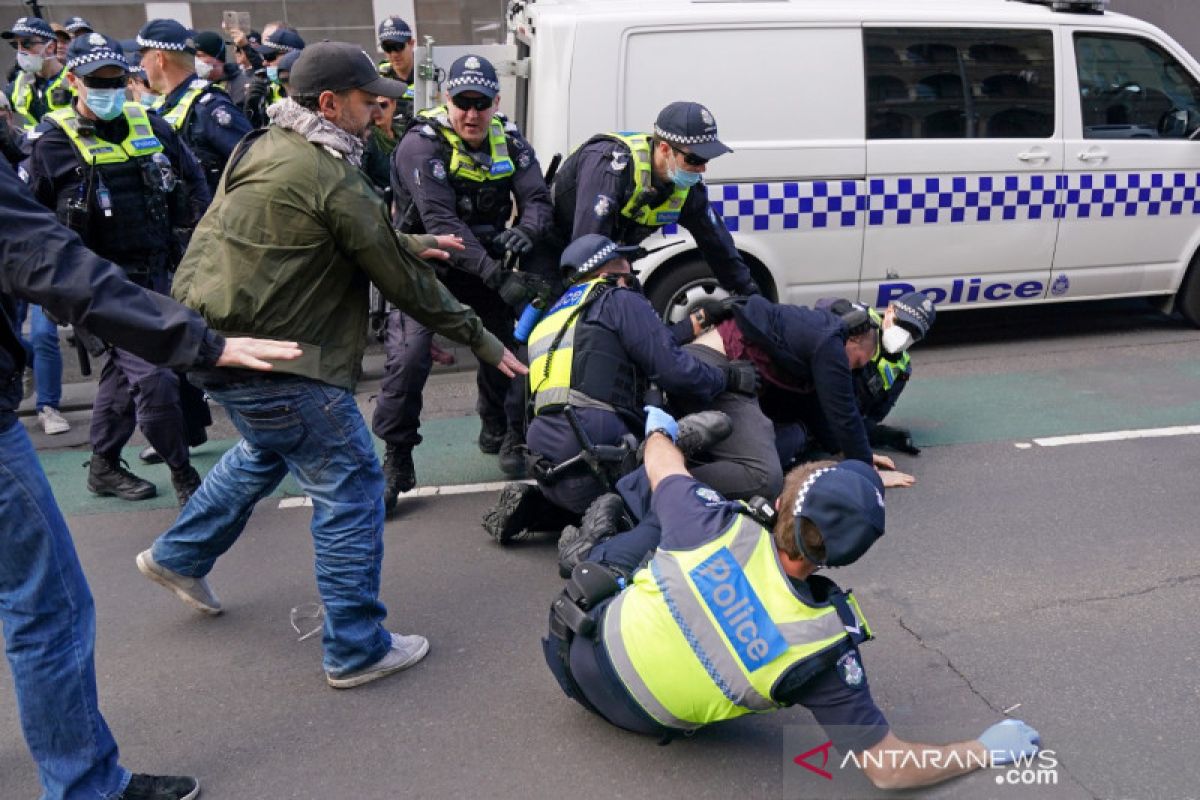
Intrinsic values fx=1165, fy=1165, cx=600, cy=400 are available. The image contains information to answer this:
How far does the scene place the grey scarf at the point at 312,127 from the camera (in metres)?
3.14

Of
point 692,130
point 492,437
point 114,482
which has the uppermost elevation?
point 692,130

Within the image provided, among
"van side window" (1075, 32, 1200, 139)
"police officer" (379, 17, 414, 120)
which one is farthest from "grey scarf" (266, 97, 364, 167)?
"van side window" (1075, 32, 1200, 139)

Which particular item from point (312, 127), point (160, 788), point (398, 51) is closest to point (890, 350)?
point (312, 127)

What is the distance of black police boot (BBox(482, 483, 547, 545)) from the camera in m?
4.40

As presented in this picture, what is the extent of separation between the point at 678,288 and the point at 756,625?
3844mm

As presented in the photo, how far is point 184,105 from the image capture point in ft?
22.1

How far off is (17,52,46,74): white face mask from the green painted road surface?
13.8 ft

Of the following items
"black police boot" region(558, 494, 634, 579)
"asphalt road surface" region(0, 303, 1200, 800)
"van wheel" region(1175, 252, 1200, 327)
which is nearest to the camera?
"asphalt road surface" region(0, 303, 1200, 800)

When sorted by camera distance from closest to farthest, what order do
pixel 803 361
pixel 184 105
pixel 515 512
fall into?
1. pixel 515 512
2. pixel 803 361
3. pixel 184 105

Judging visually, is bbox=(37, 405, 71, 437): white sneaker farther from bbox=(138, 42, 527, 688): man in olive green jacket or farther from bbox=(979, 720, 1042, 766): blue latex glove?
bbox=(979, 720, 1042, 766): blue latex glove

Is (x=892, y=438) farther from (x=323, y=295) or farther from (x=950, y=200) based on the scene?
(x=323, y=295)

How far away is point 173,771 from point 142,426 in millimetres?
2068

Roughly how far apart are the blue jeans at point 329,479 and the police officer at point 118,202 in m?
1.42

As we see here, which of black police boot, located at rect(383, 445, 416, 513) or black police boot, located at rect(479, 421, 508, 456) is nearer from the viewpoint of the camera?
black police boot, located at rect(383, 445, 416, 513)
